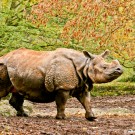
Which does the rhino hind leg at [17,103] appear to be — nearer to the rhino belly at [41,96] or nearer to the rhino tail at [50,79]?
the rhino belly at [41,96]

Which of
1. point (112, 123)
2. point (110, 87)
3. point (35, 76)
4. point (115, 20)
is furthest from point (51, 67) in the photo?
point (110, 87)

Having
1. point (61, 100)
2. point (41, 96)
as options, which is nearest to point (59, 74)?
point (61, 100)

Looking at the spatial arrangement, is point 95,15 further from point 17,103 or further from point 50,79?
point 50,79

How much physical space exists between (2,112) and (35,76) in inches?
60.9

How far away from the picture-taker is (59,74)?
12.4 m

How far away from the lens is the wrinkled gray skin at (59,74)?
40.7 ft

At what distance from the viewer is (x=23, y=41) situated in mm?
24484

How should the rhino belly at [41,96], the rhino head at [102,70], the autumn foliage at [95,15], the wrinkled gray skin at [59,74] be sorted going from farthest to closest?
the autumn foliage at [95,15], the rhino belly at [41,96], the wrinkled gray skin at [59,74], the rhino head at [102,70]

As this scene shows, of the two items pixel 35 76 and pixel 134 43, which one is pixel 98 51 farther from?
pixel 35 76

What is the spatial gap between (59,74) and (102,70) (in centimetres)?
97

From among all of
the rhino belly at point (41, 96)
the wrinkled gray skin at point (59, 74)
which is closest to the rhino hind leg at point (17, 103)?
the wrinkled gray skin at point (59, 74)

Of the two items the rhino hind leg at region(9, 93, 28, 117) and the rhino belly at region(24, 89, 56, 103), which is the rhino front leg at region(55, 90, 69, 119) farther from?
the rhino hind leg at region(9, 93, 28, 117)

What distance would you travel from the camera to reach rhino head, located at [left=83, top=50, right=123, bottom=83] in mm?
11864

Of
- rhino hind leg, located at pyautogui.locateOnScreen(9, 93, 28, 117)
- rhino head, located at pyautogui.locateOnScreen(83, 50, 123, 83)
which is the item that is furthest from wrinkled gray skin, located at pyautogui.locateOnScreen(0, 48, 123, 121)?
rhino hind leg, located at pyautogui.locateOnScreen(9, 93, 28, 117)
